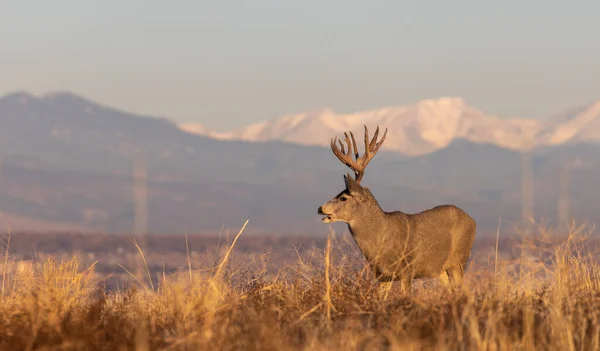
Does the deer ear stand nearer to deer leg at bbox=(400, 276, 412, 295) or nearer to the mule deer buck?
the mule deer buck

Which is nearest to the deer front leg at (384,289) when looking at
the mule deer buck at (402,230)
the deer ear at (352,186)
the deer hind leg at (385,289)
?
the deer hind leg at (385,289)

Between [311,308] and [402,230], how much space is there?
485 centimetres

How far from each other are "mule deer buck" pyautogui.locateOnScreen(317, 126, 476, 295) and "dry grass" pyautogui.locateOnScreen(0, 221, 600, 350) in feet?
7.07

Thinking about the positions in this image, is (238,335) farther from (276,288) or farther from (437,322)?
(276,288)

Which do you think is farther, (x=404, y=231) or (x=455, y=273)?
(x=455, y=273)

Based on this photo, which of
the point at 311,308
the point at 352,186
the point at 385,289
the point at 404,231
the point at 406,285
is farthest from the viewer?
the point at 352,186

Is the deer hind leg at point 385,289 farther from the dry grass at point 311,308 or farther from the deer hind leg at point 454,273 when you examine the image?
the deer hind leg at point 454,273

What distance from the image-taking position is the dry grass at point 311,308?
10237 mm

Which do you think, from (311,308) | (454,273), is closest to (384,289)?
(311,308)

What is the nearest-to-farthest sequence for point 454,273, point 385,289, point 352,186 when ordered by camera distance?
point 385,289 < point 352,186 < point 454,273

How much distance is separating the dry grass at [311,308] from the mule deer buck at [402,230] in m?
2.16

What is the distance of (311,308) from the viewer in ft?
39.5

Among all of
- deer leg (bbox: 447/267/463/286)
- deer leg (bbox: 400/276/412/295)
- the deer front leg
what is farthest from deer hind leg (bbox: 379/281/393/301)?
deer leg (bbox: 447/267/463/286)

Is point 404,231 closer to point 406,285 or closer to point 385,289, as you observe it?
point 406,285
